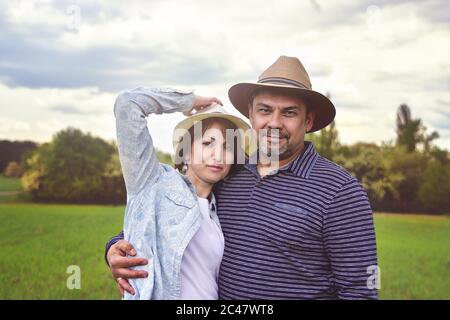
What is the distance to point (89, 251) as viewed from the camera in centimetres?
702

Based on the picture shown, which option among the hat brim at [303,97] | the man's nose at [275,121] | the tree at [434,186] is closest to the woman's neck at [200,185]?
the man's nose at [275,121]

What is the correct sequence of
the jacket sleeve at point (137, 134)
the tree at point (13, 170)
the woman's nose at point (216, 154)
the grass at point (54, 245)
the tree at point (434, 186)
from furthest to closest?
1. the tree at point (434, 186)
2. the tree at point (13, 170)
3. the grass at point (54, 245)
4. the woman's nose at point (216, 154)
5. the jacket sleeve at point (137, 134)

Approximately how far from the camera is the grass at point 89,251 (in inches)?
249

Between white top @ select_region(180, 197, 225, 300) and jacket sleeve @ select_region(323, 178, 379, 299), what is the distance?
0.46 m

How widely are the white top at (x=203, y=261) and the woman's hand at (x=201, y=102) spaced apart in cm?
38

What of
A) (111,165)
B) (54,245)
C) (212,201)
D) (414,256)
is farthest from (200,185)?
(414,256)

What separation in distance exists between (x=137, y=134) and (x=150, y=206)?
0.93ft

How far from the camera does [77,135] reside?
700 centimetres

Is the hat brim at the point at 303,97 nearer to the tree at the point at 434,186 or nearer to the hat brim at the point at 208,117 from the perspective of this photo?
the hat brim at the point at 208,117

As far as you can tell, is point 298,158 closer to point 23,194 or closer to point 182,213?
point 182,213

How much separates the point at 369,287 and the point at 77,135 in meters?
5.67

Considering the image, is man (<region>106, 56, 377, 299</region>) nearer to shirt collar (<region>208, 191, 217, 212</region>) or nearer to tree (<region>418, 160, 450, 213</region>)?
shirt collar (<region>208, 191, 217, 212</region>)
